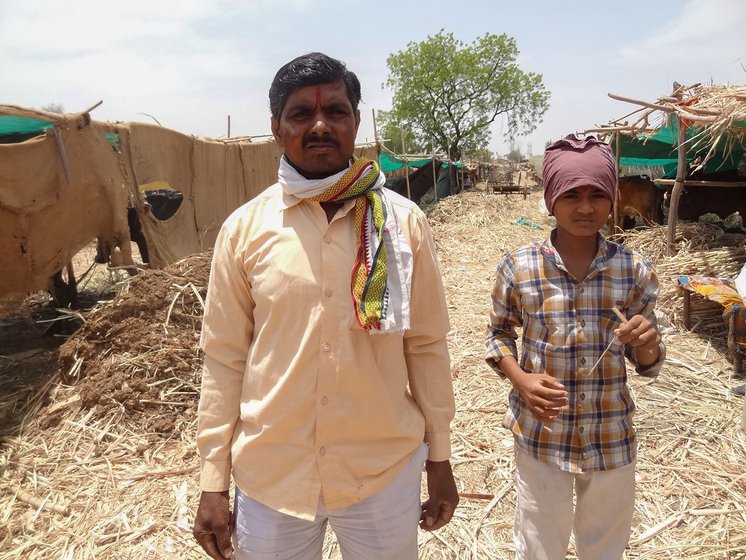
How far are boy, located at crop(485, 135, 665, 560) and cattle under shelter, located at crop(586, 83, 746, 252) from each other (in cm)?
373

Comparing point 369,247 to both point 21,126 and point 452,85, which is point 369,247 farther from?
point 452,85

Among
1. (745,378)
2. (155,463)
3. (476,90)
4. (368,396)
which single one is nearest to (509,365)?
(368,396)

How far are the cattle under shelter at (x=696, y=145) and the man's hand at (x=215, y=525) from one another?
5008mm

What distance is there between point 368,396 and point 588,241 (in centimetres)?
100

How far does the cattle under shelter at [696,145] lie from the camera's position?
4.80 meters

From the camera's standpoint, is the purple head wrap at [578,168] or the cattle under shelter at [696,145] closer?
the purple head wrap at [578,168]

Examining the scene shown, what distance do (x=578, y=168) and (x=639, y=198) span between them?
907 cm

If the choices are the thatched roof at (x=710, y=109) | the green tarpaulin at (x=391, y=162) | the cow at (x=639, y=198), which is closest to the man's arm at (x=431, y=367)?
the thatched roof at (x=710, y=109)

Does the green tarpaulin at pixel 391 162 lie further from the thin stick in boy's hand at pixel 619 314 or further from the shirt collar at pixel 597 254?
the thin stick in boy's hand at pixel 619 314

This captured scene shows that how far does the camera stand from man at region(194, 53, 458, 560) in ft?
4.06

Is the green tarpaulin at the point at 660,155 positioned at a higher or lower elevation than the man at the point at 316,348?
higher

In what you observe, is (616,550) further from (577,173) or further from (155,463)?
(155,463)

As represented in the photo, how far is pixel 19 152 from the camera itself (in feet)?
14.4

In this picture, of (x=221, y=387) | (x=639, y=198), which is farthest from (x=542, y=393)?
(x=639, y=198)
